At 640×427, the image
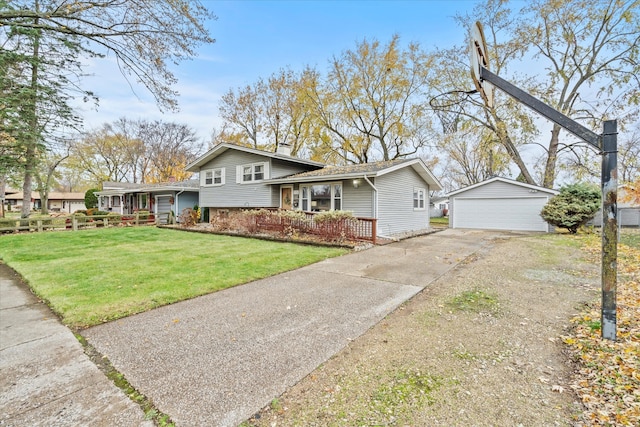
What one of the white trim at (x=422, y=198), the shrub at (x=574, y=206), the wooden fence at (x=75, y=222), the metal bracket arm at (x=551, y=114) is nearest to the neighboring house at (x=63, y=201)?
the wooden fence at (x=75, y=222)

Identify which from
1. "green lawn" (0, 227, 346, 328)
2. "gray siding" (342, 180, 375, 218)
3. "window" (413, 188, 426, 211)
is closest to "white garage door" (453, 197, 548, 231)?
"window" (413, 188, 426, 211)

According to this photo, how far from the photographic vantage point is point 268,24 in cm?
994

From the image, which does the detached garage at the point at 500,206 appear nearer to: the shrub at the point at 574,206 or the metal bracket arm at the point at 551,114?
the shrub at the point at 574,206

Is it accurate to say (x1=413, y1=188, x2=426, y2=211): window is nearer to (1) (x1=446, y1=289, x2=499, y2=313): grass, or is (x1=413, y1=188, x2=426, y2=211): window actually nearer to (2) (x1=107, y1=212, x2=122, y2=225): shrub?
(1) (x1=446, y1=289, x2=499, y2=313): grass

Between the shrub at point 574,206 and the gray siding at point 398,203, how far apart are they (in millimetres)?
5960

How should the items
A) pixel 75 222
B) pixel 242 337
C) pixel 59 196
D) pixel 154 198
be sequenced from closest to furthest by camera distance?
1. pixel 242 337
2. pixel 75 222
3. pixel 154 198
4. pixel 59 196

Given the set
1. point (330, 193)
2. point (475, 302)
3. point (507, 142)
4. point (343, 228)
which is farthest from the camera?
point (507, 142)

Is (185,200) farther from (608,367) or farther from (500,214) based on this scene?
(608,367)

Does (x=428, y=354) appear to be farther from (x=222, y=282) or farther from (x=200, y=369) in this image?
(x=222, y=282)

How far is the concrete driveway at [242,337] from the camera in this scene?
2.33m

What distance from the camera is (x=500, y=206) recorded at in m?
16.3

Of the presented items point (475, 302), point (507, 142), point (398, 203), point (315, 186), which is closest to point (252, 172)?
point (315, 186)

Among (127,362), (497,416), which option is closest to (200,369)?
(127,362)

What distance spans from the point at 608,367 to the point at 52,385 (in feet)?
16.4
